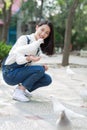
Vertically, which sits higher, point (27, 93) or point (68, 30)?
point (27, 93)

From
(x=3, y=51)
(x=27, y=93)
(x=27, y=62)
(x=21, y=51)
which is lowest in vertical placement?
(x=3, y=51)

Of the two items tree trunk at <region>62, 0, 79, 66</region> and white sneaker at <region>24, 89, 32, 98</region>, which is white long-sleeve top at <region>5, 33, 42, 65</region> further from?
tree trunk at <region>62, 0, 79, 66</region>

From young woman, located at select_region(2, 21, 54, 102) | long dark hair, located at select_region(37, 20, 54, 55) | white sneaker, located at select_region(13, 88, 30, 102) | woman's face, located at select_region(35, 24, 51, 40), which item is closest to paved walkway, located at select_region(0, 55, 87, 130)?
white sneaker, located at select_region(13, 88, 30, 102)

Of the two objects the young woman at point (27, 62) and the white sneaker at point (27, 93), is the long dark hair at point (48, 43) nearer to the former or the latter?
the young woman at point (27, 62)

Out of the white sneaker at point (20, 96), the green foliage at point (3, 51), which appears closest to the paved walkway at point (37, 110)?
the white sneaker at point (20, 96)

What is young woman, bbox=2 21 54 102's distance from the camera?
6449 mm

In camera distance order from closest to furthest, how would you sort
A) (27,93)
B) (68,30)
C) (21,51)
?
(21,51) → (27,93) → (68,30)

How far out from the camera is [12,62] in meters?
6.54

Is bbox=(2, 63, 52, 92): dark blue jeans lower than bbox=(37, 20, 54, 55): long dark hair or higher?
lower

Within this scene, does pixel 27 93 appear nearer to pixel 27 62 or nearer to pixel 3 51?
pixel 27 62

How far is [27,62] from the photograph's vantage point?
255 inches

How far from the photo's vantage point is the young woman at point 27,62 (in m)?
6.45

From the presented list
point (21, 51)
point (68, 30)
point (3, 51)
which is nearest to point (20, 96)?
point (21, 51)

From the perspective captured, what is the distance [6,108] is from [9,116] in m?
0.51
